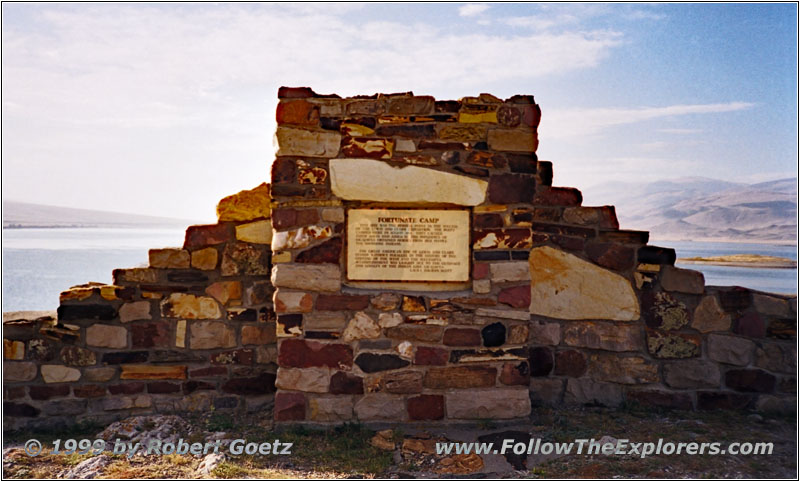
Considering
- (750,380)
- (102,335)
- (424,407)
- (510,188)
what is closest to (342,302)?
(424,407)

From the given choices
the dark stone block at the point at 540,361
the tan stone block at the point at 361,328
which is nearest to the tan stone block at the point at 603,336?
the dark stone block at the point at 540,361

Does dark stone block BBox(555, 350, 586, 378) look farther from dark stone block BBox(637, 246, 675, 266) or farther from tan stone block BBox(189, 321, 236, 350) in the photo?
tan stone block BBox(189, 321, 236, 350)

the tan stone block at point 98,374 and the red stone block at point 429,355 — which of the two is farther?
the tan stone block at point 98,374

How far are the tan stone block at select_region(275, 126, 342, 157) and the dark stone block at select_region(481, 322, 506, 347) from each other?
5.47 ft

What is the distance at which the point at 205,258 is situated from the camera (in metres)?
4.88

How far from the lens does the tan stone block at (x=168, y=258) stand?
4.84 m

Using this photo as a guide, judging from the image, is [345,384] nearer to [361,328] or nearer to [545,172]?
[361,328]

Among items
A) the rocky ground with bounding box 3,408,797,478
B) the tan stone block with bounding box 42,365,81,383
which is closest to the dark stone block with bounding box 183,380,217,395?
the rocky ground with bounding box 3,408,797,478

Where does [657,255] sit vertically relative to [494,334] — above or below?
above

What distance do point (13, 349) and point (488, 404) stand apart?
3625 mm

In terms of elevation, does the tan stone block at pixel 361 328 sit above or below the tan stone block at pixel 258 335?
above

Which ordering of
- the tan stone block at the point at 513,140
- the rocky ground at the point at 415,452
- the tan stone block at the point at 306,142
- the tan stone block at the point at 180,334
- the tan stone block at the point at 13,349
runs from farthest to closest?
the tan stone block at the point at 180,334 < the tan stone block at the point at 13,349 < the tan stone block at the point at 513,140 < the tan stone block at the point at 306,142 < the rocky ground at the point at 415,452

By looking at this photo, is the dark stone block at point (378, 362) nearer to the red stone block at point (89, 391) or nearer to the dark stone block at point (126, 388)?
the dark stone block at point (126, 388)

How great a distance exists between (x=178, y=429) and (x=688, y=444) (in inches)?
142
